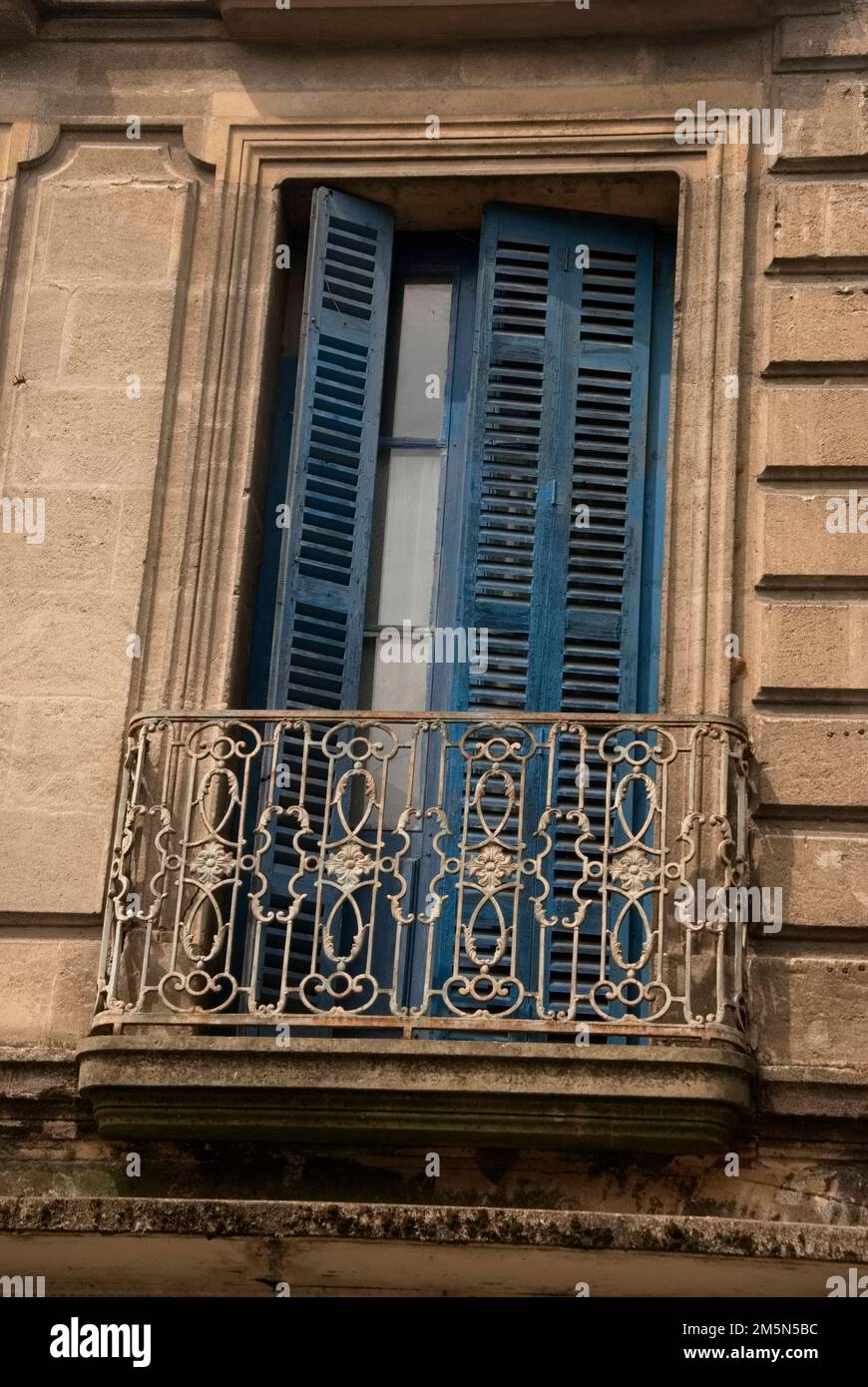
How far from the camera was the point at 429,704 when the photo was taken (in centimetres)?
1009

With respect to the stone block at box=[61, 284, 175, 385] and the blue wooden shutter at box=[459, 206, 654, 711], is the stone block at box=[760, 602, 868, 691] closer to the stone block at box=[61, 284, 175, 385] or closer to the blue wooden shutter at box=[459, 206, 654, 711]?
the blue wooden shutter at box=[459, 206, 654, 711]

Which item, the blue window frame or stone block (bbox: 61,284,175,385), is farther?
stone block (bbox: 61,284,175,385)

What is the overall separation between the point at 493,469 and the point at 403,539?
0.48 metres

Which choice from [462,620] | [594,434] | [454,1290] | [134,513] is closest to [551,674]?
[462,620]

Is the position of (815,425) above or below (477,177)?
below

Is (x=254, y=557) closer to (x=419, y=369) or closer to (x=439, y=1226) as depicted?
(x=419, y=369)

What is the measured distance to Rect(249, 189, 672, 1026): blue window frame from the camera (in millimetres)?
10000

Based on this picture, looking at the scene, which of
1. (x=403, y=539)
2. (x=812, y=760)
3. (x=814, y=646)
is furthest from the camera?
(x=403, y=539)

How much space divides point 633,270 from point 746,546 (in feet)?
4.81

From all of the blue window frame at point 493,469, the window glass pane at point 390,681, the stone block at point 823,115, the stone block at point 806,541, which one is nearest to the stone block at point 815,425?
the stone block at point 806,541

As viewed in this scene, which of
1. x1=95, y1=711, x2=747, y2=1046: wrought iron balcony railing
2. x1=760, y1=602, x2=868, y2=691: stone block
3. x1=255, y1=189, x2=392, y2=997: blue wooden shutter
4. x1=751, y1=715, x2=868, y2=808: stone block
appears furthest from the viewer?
x1=255, y1=189, x2=392, y2=997: blue wooden shutter

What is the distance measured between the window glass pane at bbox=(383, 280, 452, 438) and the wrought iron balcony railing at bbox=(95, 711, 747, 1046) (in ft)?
4.58

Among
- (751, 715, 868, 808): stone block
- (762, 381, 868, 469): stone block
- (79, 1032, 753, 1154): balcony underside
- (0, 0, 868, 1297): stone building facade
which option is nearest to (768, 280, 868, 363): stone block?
(0, 0, 868, 1297): stone building facade

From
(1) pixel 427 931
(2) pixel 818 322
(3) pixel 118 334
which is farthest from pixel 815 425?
(3) pixel 118 334
